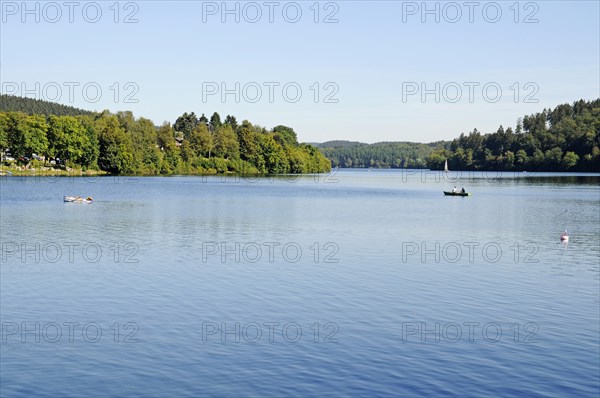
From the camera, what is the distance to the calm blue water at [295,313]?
715 inches

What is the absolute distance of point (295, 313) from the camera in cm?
2583

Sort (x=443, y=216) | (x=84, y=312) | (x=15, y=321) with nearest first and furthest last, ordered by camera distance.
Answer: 1. (x=15, y=321)
2. (x=84, y=312)
3. (x=443, y=216)

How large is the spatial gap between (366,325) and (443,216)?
2103 inches

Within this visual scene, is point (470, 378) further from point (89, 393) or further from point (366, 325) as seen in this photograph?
point (89, 393)

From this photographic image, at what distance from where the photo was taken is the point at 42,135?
165125 mm

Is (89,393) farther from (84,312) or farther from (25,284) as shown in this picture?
(25,284)

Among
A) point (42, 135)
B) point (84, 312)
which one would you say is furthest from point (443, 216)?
point (42, 135)

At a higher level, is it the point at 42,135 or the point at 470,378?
the point at 42,135

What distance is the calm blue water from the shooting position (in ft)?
59.6

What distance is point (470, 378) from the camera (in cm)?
1836

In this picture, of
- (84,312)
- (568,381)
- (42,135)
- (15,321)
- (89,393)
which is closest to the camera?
(89,393)

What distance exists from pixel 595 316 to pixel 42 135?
159147mm

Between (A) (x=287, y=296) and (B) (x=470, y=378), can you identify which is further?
(A) (x=287, y=296)

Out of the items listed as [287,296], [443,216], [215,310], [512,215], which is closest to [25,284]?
[215,310]
